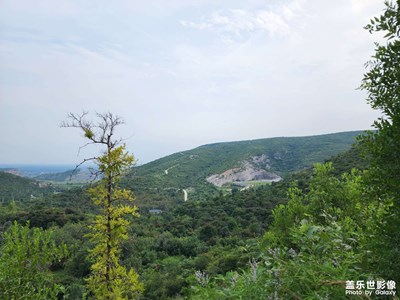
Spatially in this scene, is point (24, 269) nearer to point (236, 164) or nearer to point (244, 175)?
point (244, 175)

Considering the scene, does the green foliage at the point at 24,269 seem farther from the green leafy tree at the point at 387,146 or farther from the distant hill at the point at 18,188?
the distant hill at the point at 18,188

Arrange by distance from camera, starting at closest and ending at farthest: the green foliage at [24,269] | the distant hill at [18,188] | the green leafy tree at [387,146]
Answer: the green leafy tree at [387,146] < the green foliage at [24,269] < the distant hill at [18,188]

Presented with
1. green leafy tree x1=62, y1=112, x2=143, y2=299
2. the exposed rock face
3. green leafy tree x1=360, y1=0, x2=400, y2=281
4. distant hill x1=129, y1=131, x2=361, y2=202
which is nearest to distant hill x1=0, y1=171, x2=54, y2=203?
distant hill x1=129, y1=131, x2=361, y2=202

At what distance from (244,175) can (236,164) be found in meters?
8.75

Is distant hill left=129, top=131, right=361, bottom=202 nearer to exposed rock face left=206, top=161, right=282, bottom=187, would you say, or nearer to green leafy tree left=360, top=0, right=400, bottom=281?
exposed rock face left=206, top=161, right=282, bottom=187

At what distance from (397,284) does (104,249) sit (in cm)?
1125

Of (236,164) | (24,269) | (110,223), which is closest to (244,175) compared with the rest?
(236,164)

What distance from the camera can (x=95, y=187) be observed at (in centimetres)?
1238

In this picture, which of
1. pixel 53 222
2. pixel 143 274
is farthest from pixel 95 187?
pixel 53 222

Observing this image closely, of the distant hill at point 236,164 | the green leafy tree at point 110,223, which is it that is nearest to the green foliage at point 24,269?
the green leafy tree at point 110,223

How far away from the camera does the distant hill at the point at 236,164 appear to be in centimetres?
10089

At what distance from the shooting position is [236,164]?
400ft

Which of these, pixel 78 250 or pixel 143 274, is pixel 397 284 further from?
pixel 78 250

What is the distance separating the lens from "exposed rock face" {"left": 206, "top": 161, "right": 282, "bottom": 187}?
4306 inches
